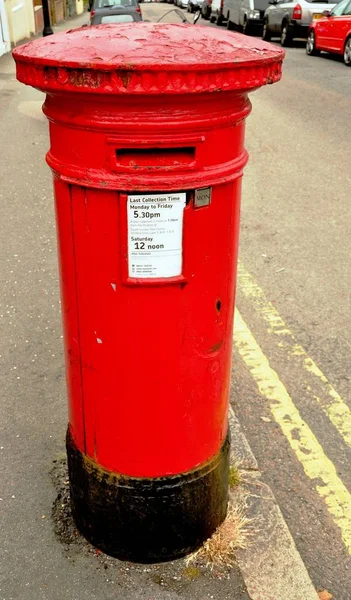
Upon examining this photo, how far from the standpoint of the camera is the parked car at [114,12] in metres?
16.4

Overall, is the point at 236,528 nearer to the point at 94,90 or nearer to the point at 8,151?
the point at 94,90

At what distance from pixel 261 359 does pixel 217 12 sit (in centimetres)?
2742

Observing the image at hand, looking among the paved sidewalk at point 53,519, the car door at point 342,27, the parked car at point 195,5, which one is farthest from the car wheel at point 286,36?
the paved sidewalk at point 53,519

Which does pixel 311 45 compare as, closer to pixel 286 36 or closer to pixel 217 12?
pixel 286 36

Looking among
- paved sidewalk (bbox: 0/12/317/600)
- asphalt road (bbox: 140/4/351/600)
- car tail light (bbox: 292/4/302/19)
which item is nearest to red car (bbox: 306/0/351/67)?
car tail light (bbox: 292/4/302/19)

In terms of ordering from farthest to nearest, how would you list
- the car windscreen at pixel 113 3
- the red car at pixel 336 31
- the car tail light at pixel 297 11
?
the car windscreen at pixel 113 3, the car tail light at pixel 297 11, the red car at pixel 336 31

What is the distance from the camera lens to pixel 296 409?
3.40 meters

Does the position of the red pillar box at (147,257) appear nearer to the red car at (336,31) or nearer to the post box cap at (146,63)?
the post box cap at (146,63)

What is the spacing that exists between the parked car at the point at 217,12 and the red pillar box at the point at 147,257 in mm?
27500

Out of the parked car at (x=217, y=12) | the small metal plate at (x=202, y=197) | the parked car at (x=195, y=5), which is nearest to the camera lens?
the small metal plate at (x=202, y=197)

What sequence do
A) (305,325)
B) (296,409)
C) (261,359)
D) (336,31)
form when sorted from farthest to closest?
(336,31) < (305,325) < (261,359) < (296,409)

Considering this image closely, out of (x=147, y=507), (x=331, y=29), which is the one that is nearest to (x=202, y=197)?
(x=147, y=507)

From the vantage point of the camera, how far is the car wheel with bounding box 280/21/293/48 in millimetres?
18422

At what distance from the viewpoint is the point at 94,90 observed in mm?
1628
